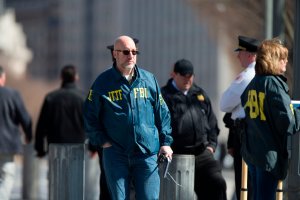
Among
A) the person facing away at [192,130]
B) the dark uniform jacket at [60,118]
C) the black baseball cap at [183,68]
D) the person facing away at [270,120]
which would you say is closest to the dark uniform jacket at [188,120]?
the person facing away at [192,130]

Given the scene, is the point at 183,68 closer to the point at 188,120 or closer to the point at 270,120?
the point at 188,120

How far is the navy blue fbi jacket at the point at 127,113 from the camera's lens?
360 inches

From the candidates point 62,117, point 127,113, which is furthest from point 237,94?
point 62,117

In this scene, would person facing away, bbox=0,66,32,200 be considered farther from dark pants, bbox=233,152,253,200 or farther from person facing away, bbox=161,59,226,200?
dark pants, bbox=233,152,253,200

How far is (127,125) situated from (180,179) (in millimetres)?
891

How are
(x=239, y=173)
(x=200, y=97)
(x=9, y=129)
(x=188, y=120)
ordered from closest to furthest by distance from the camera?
(x=239, y=173), (x=188, y=120), (x=200, y=97), (x=9, y=129)

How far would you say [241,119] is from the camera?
10.4 meters

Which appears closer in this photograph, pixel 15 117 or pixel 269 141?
pixel 269 141

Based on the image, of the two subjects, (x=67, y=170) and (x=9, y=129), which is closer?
(x=67, y=170)

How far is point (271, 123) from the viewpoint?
870cm

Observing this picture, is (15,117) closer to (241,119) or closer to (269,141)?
(241,119)

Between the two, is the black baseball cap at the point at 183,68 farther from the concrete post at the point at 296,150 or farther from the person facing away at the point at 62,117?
the person facing away at the point at 62,117

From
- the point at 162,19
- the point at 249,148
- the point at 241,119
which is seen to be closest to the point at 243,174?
the point at 241,119

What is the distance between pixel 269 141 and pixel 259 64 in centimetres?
59
